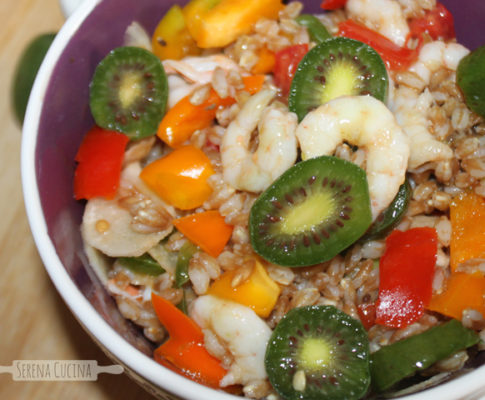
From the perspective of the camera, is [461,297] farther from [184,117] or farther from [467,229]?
[184,117]

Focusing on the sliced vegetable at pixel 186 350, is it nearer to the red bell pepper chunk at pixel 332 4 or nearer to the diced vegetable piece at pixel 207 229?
the diced vegetable piece at pixel 207 229

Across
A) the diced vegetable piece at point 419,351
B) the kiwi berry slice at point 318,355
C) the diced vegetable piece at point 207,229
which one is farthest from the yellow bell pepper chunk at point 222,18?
the diced vegetable piece at point 419,351

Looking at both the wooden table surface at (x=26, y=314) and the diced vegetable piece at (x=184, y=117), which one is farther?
the wooden table surface at (x=26, y=314)

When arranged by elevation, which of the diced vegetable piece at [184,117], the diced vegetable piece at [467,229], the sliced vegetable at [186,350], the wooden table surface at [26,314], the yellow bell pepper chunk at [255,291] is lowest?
the wooden table surface at [26,314]

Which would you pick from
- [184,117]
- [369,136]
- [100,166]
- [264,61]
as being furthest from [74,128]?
[369,136]

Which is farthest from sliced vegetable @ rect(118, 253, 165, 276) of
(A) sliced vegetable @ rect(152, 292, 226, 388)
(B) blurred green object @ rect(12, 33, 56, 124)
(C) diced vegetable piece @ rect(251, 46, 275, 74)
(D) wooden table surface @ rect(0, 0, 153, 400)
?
(B) blurred green object @ rect(12, 33, 56, 124)

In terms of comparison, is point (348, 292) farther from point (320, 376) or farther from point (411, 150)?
point (411, 150)

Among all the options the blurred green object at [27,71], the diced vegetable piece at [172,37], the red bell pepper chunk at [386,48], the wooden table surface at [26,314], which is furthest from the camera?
the blurred green object at [27,71]

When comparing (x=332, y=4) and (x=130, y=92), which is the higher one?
(x=332, y=4)

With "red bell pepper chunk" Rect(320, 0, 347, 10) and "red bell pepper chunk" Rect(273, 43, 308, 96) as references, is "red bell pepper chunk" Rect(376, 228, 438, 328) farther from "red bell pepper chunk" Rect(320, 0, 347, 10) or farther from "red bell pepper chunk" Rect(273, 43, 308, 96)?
"red bell pepper chunk" Rect(320, 0, 347, 10)
